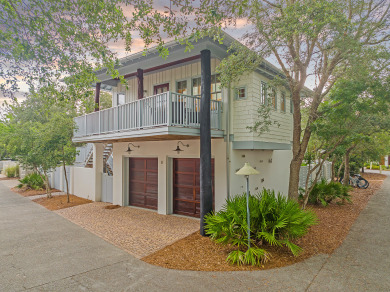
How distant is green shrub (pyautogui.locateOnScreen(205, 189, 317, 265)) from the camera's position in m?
5.35

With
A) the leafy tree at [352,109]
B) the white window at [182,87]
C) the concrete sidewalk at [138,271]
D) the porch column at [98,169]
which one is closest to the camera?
the concrete sidewalk at [138,271]

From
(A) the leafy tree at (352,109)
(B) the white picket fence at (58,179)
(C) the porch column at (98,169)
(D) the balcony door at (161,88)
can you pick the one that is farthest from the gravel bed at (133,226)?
(A) the leafy tree at (352,109)

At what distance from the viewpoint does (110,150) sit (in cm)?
1365

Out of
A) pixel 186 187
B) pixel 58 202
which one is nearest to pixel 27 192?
pixel 58 202

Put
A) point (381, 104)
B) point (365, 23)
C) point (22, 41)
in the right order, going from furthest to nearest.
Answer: point (381, 104)
point (365, 23)
point (22, 41)

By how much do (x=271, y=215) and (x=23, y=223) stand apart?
8.45 meters

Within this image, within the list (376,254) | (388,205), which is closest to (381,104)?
(376,254)

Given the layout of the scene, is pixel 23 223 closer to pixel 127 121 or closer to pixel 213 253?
pixel 127 121

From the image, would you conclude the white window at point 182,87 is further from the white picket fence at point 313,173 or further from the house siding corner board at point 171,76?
the white picket fence at point 313,173

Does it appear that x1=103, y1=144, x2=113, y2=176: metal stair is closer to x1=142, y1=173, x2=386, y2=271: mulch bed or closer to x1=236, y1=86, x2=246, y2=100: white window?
x1=142, y1=173, x2=386, y2=271: mulch bed

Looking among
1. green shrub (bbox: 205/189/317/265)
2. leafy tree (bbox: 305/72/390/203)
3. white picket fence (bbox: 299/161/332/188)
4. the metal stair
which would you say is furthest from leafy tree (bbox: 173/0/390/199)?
the metal stair

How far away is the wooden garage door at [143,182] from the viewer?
10656 millimetres

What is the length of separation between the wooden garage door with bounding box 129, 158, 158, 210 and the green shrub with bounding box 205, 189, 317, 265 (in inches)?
194

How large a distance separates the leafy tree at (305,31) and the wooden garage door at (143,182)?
5.60m
